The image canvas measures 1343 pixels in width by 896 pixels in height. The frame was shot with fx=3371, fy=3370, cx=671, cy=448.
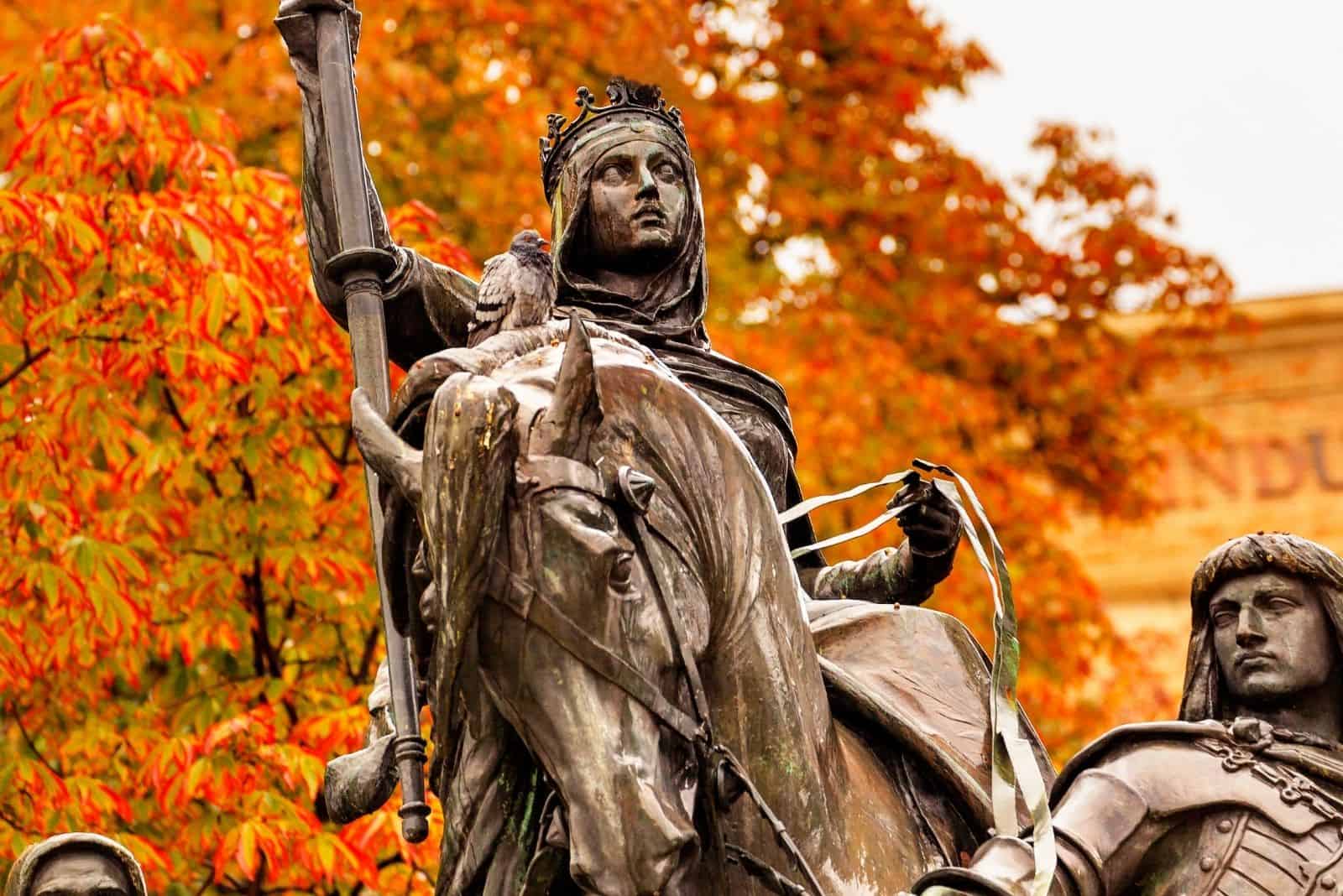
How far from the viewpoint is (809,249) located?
2178 cm

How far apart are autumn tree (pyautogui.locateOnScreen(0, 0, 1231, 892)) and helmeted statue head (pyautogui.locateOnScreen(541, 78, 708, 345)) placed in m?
4.50

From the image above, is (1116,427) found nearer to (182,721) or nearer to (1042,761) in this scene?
(182,721)

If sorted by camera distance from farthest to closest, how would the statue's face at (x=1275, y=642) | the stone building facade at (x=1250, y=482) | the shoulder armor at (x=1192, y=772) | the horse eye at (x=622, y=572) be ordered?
the stone building facade at (x=1250, y=482)
the statue's face at (x=1275, y=642)
the shoulder armor at (x=1192, y=772)
the horse eye at (x=622, y=572)

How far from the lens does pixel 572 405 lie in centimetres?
734

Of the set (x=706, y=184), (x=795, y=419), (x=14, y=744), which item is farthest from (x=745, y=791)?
(x=706, y=184)

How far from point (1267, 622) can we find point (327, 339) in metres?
7.74

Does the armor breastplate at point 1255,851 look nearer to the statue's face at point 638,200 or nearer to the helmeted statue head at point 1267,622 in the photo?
the helmeted statue head at point 1267,622

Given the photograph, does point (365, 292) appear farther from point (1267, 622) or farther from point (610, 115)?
point (1267, 622)

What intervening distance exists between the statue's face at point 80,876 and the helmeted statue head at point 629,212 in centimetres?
198

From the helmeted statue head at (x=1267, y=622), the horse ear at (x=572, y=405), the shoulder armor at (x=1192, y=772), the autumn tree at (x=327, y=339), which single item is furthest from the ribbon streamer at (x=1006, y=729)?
the autumn tree at (x=327, y=339)

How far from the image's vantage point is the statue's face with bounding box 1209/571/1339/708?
25.4 feet

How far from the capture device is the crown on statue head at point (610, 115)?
9.22 meters

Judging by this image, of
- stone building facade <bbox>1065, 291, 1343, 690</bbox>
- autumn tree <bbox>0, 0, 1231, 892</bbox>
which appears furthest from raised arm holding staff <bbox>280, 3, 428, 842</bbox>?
stone building facade <bbox>1065, 291, 1343, 690</bbox>

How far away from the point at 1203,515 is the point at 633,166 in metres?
24.1
